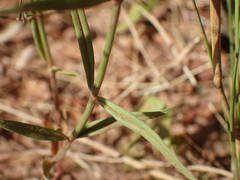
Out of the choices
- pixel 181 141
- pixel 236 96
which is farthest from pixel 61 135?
pixel 181 141

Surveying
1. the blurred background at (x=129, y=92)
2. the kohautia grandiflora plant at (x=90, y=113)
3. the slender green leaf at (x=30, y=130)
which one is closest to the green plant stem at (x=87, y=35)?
the kohautia grandiflora plant at (x=90, y=113)

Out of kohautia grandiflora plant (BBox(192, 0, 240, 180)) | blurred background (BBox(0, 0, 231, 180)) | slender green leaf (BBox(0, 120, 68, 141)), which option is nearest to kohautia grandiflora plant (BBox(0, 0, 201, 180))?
slender green leaf (BBox(0, 120, 68, 141))

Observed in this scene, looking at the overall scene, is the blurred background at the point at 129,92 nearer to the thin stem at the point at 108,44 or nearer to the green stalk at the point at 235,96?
the green stalk at the point at 235,96

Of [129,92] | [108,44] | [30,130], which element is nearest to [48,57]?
[30,130]

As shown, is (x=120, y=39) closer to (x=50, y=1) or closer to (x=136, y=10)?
(x=136, y=10)

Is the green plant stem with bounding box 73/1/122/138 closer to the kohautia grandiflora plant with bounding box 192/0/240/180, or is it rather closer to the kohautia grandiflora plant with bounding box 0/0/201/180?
the kohautia grandiflora plant with bounding box 0/0/201/180
